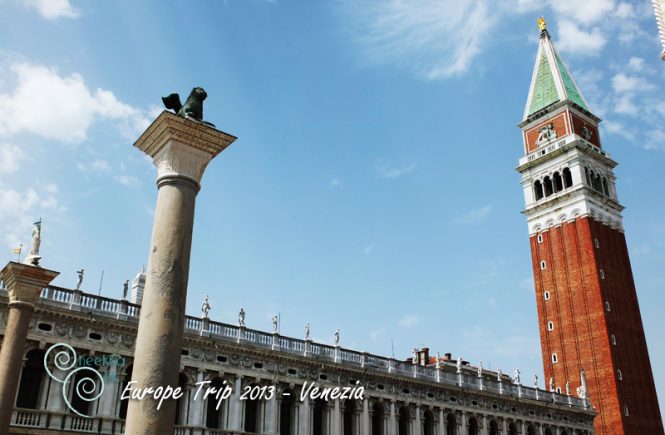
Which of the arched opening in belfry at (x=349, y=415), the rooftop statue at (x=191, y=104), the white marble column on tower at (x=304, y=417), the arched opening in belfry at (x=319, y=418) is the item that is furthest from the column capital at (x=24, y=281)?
the arched opening in belfry at (x=349, y=415)

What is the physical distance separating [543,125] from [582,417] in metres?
Result: 30.2

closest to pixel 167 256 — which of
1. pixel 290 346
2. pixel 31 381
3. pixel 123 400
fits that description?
pixel 31 381

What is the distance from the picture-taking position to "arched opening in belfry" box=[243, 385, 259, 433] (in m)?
31.3

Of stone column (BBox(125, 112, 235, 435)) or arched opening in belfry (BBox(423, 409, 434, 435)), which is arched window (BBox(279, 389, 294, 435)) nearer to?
arched opening in belfry (BBox(423, 409, 434, 435))

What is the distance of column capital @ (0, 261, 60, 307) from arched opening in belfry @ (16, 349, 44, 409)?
448 inches

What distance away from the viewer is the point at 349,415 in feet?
117

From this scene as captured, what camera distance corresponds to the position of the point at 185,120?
414 inches

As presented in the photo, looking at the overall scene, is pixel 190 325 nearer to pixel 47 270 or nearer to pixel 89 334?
pixel 89 334

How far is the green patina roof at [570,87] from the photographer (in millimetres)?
67750

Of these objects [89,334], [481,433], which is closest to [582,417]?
[481,433]

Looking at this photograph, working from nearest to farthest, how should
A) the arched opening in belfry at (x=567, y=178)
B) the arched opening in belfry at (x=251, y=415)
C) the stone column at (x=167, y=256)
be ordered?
1. the stone column at (x=167, y=256)
2. the arched opening in belfry at (x=251, y=415)
3. the arched opening in belfry at (x=567, y=178)

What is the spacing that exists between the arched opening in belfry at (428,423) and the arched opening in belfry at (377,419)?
3.96m

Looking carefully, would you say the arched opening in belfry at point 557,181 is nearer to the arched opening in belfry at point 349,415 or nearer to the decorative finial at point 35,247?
the arched opening in belfry at point 349,415

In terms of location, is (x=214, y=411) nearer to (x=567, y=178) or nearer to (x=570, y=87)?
(x=567, y=178)
